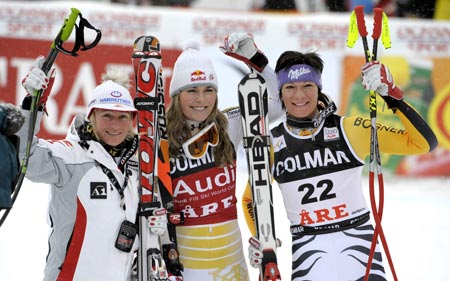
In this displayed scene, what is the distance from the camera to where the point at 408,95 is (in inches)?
396

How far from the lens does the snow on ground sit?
6.71 m

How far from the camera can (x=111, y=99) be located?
4.18 metres

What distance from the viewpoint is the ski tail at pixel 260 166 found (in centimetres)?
436

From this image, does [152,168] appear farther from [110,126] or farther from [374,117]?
[374,117]

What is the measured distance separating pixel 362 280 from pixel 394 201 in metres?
4.90

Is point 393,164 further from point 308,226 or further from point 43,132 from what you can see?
point 308,226

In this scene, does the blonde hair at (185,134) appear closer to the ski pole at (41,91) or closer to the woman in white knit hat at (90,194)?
the woman in white knit hat at (90,194)

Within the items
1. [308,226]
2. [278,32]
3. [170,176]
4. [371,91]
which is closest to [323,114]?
[371,91]

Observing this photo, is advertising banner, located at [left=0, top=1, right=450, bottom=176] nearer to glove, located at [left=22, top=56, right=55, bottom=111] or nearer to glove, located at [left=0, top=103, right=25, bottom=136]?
glove, located at [left=22, top=56, right=55, bottom=111]

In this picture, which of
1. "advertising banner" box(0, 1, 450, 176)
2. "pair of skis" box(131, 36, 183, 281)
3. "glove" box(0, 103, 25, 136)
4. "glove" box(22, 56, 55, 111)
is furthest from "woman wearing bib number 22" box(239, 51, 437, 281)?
"advertising banner" box(0, 1, 450, 176)

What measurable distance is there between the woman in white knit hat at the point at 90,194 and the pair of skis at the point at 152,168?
0.08m

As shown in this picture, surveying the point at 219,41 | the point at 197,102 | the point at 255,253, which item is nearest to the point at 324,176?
the point at 255,253

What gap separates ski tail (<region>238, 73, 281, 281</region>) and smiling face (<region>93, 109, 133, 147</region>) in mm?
705

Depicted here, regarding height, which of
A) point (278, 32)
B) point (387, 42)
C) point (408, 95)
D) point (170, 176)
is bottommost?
point (170, 176)
